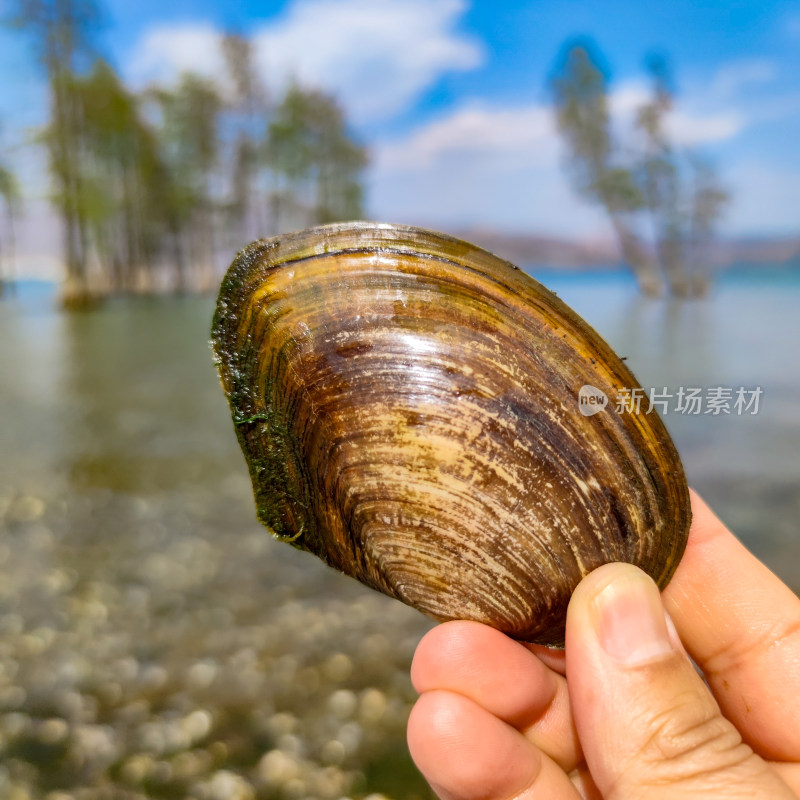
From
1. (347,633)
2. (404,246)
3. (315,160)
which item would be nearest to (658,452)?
(404,246)

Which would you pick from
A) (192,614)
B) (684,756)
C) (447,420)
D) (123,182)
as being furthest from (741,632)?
(123,182)

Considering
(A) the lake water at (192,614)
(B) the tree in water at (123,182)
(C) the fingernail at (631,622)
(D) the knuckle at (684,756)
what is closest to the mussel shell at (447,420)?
(C) the fingernail at (631,622)

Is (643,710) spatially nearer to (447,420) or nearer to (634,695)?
(634,695)

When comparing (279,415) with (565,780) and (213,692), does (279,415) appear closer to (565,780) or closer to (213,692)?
(213,692)

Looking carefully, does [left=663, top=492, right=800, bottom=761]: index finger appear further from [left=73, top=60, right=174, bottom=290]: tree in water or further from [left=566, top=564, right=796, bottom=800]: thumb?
[left=73, top=60, right=174, bottom=290]: tree in water

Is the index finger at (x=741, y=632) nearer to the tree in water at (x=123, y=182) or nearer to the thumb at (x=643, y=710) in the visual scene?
the thumb at (x=643, y=710)

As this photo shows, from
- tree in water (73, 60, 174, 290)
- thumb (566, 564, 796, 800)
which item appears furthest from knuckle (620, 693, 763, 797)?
tree in water (73, 60, 174, 290)
